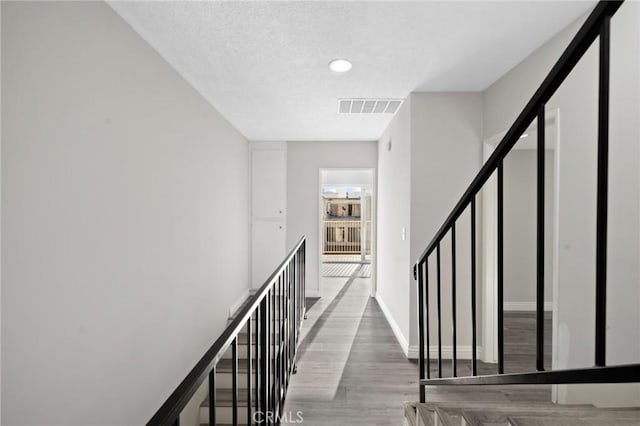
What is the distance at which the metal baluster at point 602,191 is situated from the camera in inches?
25.3

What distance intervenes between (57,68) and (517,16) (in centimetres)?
236

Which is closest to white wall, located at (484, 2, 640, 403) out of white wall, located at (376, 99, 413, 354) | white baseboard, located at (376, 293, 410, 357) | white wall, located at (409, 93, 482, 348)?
white wall, located at (409, 93, 482, 348)

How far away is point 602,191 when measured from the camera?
2.20 feet

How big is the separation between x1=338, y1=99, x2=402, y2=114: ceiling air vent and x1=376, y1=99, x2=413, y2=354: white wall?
0.36 feet

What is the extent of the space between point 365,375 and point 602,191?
260 cm

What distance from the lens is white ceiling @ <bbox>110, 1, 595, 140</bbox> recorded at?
183cm

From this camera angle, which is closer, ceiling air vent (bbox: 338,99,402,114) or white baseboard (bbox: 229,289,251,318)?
ceiling air vent (bbox: 338,99,402,114)

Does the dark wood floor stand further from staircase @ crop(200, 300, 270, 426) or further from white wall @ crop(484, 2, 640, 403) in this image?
white wall @ crop(484, 2, 640, 403)

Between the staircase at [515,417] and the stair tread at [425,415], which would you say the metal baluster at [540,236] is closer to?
the staircase at [515,417]

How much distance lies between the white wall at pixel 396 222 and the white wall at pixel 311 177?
46cm

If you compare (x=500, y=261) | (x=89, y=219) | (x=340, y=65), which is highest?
(x=340, y=65)

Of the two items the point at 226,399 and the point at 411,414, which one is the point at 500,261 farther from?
the point at 226,399

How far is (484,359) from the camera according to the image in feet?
10.1

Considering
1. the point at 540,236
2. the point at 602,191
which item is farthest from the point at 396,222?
the point at 602,191
